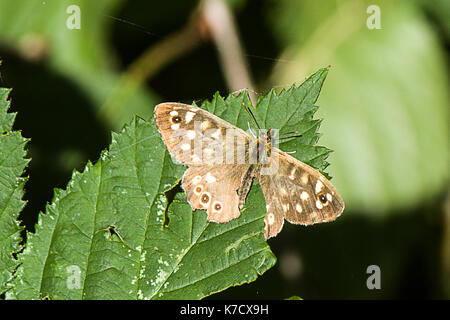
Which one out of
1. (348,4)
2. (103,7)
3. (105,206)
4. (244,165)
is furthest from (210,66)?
(105,206)

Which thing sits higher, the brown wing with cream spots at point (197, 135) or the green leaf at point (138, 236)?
the brown wing with cream spots at point (197, 135)

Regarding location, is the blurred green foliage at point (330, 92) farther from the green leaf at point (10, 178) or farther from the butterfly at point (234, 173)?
the green leaf at point (10, 178)

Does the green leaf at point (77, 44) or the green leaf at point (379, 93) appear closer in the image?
the green leaf at point (77, 44)

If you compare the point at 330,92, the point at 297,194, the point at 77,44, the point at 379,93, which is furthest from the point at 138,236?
the point at 379,93

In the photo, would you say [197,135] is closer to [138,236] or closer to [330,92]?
[138,236]

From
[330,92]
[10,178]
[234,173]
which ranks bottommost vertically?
[10,178]

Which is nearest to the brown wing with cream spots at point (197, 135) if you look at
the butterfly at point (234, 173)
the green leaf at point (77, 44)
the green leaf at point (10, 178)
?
the butterfly at point (234, 173)

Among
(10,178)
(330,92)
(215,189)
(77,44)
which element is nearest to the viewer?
(10,178)

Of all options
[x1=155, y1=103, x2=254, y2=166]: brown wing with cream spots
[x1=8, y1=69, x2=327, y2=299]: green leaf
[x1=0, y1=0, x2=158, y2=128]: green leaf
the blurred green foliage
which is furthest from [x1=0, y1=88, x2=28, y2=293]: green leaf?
[x1=0, y1=0, x2=158, y2=128]: green leaf
